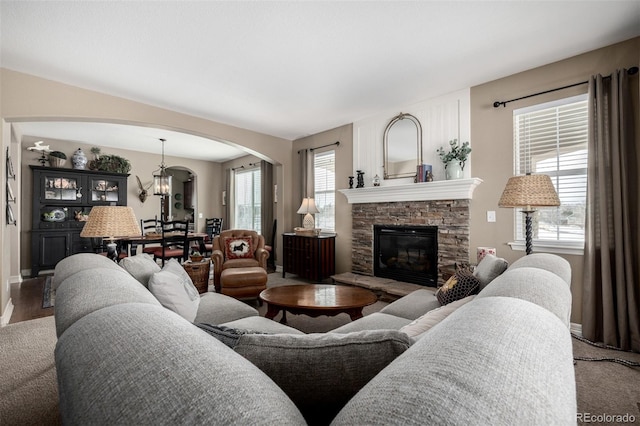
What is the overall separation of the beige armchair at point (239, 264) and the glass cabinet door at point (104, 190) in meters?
3.53

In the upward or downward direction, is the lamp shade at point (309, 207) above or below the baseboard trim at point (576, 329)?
above

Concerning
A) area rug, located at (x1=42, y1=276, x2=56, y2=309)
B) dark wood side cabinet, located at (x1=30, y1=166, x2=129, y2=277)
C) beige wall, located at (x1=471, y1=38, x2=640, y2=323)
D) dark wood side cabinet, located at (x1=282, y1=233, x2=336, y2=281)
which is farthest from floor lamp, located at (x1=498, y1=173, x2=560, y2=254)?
dark wood side cabinet, located at (x1=30, y1=166, x2=129, y2=277)

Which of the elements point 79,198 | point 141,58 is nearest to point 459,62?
point 141,58

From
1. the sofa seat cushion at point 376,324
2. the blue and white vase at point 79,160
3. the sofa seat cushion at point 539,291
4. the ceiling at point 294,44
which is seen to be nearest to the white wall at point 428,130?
the ceiling at point 294,44

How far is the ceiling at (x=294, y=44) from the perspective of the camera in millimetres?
2283

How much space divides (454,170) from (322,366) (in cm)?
345

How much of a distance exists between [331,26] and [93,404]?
2.76 metres

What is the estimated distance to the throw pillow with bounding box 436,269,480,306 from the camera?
2.05 meters

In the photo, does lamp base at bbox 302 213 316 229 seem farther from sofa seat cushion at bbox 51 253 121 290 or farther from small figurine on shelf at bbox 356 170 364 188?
sofa seat cushion at bbox 51 253 121 290

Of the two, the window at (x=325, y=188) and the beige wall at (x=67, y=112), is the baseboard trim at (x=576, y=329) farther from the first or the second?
the beige wall at (x=67, y=112)

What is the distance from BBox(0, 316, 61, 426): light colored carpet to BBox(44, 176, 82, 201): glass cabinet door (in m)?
3.50

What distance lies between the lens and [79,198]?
5.89m

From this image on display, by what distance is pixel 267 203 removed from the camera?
664cm

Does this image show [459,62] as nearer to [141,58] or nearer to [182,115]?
[141,58]
